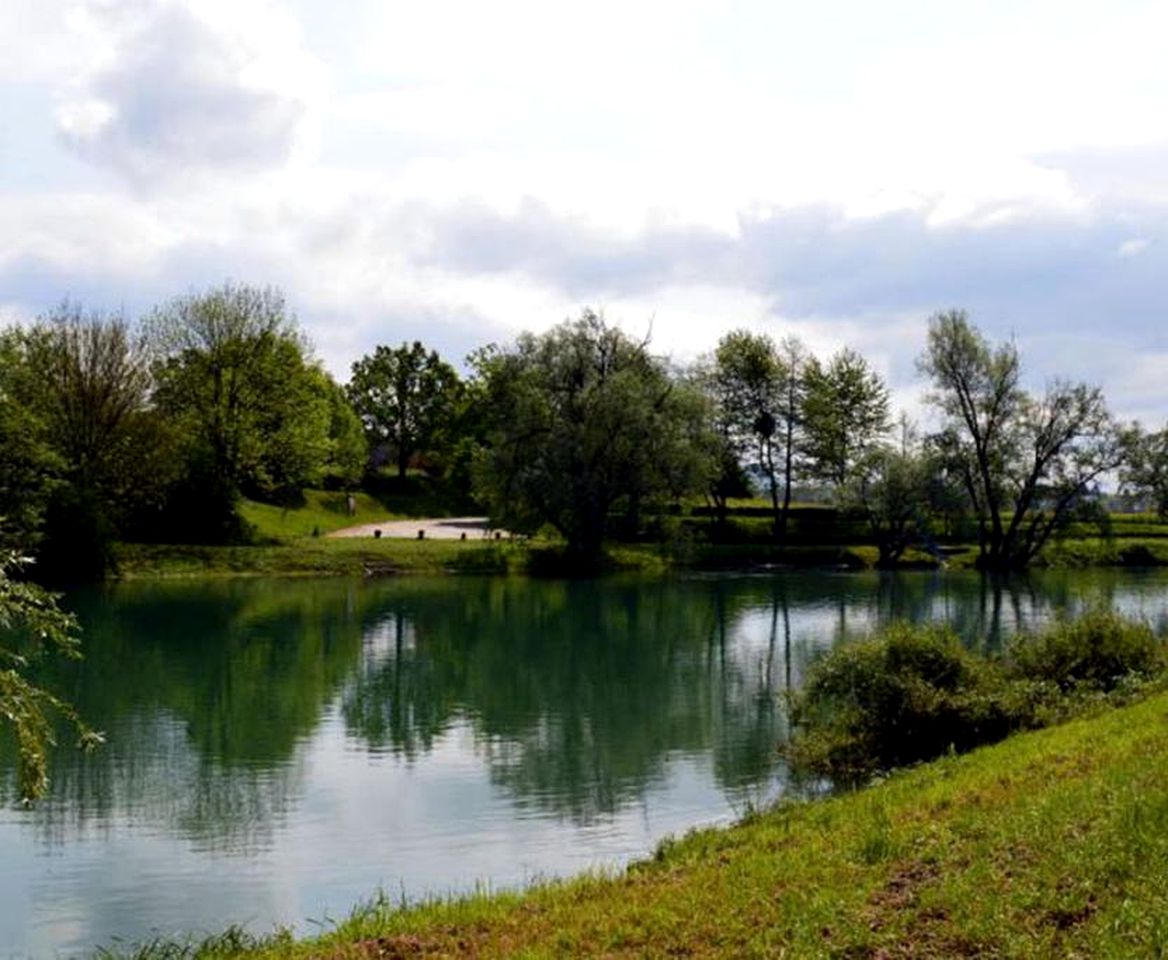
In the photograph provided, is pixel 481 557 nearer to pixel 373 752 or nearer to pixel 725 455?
pixel 725 455

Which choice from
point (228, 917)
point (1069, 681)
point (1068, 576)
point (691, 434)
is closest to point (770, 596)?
point (691, 434)

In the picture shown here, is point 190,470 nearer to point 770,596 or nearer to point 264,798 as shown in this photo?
point 770,596

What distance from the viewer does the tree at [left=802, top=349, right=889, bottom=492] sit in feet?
267

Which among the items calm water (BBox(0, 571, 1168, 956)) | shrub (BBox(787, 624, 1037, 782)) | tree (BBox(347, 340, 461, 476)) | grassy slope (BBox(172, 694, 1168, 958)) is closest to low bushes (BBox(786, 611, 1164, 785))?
shrub (BBox(787, 624, 1037, 782))

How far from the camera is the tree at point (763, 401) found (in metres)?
82.5

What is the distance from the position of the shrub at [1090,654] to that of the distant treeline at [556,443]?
117 feet

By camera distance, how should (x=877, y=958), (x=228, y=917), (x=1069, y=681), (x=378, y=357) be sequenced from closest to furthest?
(x=877, y=958) < (x=228, y=917) < (x=1069, y=681) < (x=378, y=357)

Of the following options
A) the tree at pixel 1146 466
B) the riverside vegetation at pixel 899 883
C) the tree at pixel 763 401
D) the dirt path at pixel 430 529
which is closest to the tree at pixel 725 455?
the tree at pixel 763 401

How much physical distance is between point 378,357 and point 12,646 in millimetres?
70201

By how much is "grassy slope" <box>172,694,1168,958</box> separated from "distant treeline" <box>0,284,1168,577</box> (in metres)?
39.3

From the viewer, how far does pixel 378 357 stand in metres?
102

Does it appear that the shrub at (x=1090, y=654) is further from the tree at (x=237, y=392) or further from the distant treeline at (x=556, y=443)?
the tree at (x=237, y=392)

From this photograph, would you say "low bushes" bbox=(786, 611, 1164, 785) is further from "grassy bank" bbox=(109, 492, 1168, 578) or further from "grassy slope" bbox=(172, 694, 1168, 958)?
"grassy bank" bbox=(109, 492, 1168, 578)

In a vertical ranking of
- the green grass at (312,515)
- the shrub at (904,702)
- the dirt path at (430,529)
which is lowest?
the shrub at (904,702)
